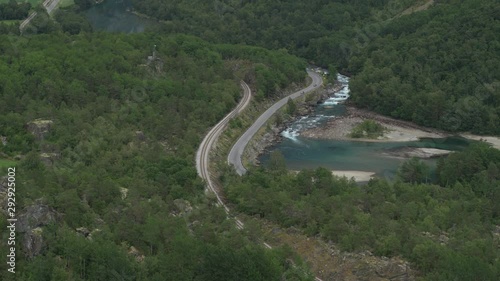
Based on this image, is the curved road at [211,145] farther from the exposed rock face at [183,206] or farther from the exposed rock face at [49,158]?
the exposed rock face at [49,158]

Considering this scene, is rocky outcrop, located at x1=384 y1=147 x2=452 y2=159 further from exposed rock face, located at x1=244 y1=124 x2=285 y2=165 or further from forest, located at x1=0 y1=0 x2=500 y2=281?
exposed rock face, located at x1=244 y1=124 x2=285 y2=165

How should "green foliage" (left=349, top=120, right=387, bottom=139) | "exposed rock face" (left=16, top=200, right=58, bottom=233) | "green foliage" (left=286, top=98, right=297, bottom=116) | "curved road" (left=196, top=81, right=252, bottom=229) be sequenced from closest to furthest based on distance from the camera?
"exposed rock face" (left=16, top=200, right=58, bottom=233) → "curved road" (left=196, top=81, right=252, bottom=229) → "green foliage" (left=349, top=120, right=387, bottom=139) → "green foliage" (left=286, top=98, right=297, bottom=116)

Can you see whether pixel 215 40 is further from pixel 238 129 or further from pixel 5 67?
pixel 5 67

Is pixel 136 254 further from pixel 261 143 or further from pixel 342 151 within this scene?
pixel 342 151

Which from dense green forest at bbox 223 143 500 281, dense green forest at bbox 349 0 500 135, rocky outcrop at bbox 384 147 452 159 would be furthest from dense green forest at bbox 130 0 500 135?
dense green forest at bbox 223 143 500 281

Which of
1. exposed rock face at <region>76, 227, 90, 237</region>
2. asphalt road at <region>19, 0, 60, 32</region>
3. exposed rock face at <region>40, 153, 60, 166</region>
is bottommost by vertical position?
asphalt road at <region>19, 0, 60, 32</region>

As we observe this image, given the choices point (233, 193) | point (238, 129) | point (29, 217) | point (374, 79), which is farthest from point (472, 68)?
point (29, 217)
